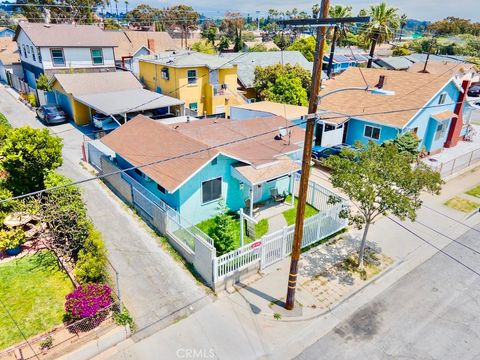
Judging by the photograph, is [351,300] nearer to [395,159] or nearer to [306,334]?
[306,334]

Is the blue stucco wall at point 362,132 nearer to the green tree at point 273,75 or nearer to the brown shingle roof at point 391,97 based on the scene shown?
the brown shingle roof at point 391,97

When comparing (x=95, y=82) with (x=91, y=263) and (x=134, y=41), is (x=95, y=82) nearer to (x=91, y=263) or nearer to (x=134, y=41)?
(x=91, y=263)

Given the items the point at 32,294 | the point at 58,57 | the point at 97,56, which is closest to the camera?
the point at 32,294

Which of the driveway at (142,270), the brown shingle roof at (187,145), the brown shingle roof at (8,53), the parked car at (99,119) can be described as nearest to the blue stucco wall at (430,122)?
the brown shingle roof at (187,145)

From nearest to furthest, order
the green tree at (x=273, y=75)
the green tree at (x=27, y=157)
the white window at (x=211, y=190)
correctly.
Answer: the green tree at (x=27, y=157)
the white window at (x=211, y=190)
the green tree at (x=273, y=75)

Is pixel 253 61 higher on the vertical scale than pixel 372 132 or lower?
higher

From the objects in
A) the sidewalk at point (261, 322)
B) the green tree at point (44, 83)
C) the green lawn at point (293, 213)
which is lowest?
the sidewalk at point (261, 322)

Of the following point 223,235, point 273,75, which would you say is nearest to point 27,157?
point 223,235
